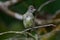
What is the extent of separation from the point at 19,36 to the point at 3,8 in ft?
2.14

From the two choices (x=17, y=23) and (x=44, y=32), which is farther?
(x=17, y=23)

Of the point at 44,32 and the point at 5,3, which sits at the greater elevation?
the point at 5,3

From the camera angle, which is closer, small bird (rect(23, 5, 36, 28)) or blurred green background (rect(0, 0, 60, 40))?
small bird (rect(23, 5, 36, 28))

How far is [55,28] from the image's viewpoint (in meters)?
4.14

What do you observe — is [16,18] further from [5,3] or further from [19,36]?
[19,36]

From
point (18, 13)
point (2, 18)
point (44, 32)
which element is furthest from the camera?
point (2, 18)

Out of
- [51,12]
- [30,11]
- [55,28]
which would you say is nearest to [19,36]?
[30,11]

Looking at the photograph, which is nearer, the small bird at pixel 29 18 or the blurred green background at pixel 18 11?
the small bird at pixel 29 18

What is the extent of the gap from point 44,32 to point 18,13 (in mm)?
497

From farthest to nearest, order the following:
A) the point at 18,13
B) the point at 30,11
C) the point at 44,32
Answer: the point at 18,13
the point at 44,32
the point at 30,11

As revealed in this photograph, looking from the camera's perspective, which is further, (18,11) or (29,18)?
(18,11)

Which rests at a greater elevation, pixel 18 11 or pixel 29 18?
pixel 18 11

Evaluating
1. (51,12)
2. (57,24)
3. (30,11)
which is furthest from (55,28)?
(30,11)

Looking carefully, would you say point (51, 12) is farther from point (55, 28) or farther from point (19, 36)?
point (19, 36)
